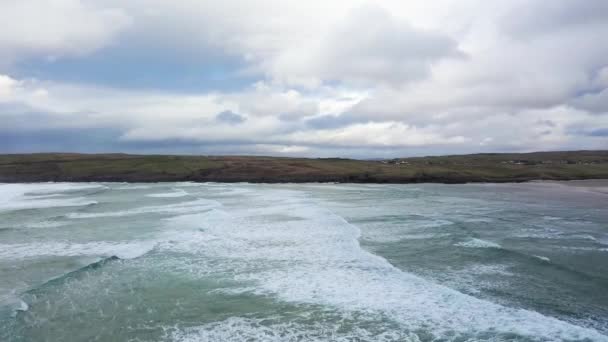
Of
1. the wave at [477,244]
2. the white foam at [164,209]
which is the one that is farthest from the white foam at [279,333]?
the white foam at [164,209]

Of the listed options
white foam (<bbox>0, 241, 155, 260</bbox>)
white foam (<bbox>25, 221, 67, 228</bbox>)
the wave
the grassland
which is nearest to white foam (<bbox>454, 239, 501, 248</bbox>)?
the wave

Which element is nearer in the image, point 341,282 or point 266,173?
point 341,282

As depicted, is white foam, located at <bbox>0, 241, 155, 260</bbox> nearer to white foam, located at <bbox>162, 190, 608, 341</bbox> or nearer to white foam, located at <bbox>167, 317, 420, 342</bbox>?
white foam, located at <bbox>162, 190, 608, 341</bbox>

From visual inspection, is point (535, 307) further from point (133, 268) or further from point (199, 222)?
point (199, 222)

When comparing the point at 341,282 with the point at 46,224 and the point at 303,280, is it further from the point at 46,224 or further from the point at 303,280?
the point at 46,224

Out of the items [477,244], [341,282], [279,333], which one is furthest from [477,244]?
[279,333]

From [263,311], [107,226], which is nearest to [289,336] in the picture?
[263,311]
